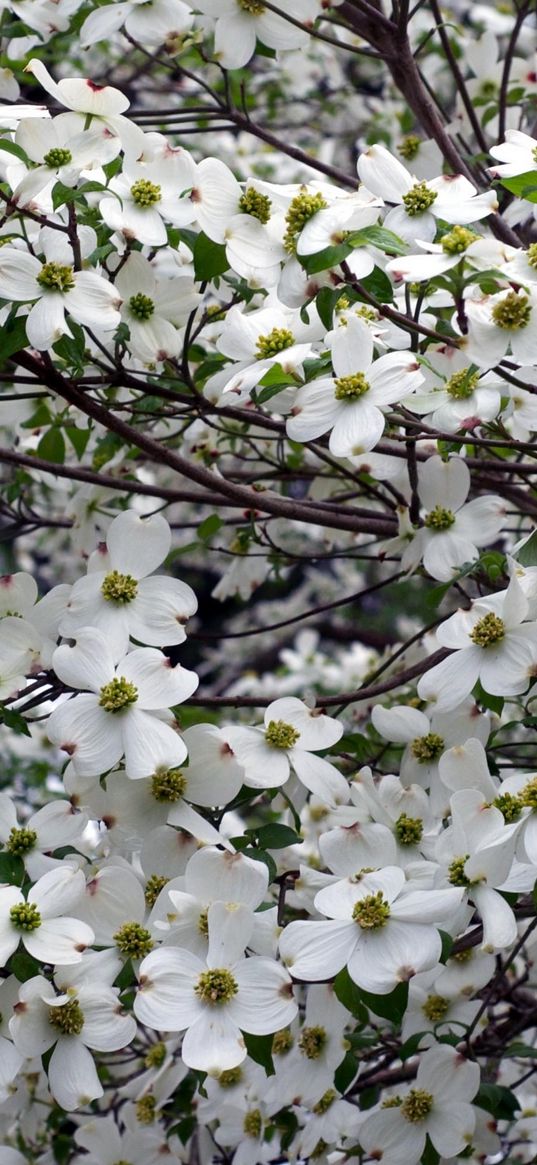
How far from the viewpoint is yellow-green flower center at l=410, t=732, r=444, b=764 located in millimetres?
1031

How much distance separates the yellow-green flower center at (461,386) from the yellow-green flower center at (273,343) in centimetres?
12

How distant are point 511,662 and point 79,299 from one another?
380 millimetres

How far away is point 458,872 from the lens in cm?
84

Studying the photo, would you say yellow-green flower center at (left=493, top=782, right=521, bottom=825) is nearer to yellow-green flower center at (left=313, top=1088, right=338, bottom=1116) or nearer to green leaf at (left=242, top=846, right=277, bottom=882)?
green leaf at (left=242, top=846, right=277, bottom=882)

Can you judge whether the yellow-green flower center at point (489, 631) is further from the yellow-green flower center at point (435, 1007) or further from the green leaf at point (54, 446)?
the green leaf at point (54, 446)

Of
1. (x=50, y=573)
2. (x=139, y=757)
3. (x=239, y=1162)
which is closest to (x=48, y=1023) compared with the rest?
(x=139, y=757)

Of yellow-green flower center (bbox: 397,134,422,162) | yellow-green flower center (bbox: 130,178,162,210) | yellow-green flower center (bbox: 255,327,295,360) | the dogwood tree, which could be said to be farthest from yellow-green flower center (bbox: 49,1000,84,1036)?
yellow-green flower center (bbox: 397,134,422,162)

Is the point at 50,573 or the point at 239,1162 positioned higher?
the point at 239,1162

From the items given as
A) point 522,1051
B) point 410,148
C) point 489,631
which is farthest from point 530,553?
point 410,148

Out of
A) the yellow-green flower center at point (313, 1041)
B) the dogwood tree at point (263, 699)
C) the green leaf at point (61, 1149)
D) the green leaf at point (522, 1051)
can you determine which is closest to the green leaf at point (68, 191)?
the dogwood tree at point (263, 699)

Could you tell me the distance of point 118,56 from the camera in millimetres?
2408

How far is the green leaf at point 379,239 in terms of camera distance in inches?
33.1

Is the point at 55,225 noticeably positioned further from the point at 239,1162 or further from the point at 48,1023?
the point at 239,1162

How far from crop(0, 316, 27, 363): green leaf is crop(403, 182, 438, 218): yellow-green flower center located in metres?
0.27
